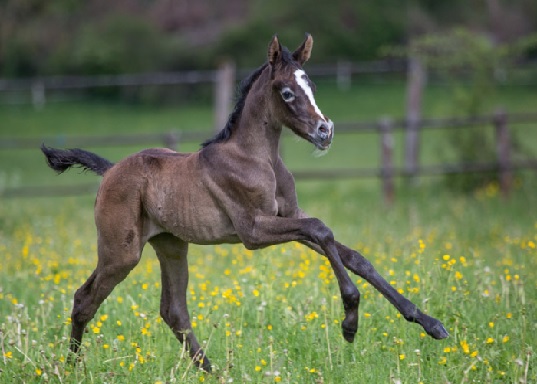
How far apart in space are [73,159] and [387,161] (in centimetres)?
864

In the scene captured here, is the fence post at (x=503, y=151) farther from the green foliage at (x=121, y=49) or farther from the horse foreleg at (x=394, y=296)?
the green foliage at (x=121, y=49)

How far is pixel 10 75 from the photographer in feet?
111

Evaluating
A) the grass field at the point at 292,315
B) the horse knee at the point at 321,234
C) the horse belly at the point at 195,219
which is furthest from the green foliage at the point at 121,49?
the horse knee at the point at 321,234

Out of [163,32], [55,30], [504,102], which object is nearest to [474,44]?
[504,102]

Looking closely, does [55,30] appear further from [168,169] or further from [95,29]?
[168,169]

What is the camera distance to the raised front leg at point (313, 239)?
4.93 m

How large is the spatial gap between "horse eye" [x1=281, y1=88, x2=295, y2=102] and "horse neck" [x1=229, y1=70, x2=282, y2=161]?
17 cm

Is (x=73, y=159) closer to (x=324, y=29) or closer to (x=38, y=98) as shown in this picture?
(x=38, y=98)

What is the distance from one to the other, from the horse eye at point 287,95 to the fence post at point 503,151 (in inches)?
369

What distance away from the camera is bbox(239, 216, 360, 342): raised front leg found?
4930mm

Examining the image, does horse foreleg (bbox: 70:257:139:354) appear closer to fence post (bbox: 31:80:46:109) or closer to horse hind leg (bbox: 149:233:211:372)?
horse hind leg (bbox: 149:233:211:372)

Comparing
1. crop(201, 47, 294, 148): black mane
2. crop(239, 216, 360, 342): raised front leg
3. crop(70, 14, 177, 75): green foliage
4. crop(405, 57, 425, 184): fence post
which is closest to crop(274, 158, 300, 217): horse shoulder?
crop(239, 216, 360, 342): raised front leg

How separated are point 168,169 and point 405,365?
1934 mm

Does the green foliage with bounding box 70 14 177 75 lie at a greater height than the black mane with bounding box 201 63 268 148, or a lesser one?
greater
